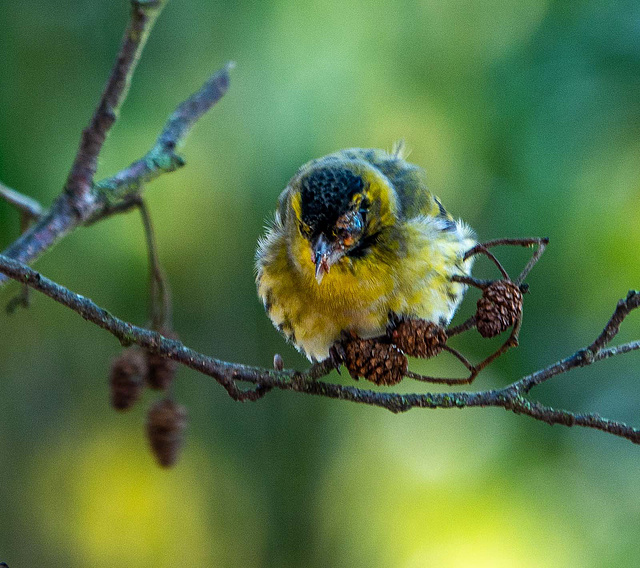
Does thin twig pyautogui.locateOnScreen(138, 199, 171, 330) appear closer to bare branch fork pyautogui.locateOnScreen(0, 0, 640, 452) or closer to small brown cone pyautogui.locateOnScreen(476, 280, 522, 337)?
bare branch fork pyautogui.locateOnScreen(0, 0, 640, 452)

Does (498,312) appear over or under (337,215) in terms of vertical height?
under

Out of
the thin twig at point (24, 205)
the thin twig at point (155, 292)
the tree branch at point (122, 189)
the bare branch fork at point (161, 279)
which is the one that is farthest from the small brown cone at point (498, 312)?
the thin twig at point (24, 205)

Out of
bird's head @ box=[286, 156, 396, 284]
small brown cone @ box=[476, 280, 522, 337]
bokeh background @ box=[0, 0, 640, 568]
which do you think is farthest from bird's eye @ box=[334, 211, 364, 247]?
bokeh background @ box=[0, 0, 640, 568]

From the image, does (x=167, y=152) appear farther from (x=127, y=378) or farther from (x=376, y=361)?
(x=376, y=361)

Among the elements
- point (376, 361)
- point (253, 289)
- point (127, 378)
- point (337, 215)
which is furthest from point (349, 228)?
point (253, 289)

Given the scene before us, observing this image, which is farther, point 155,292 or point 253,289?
point 253,289

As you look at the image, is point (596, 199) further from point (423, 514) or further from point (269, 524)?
point (269, 524)

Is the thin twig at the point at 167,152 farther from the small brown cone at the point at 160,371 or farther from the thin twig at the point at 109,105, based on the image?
the small brown cone at the point at 160,371
